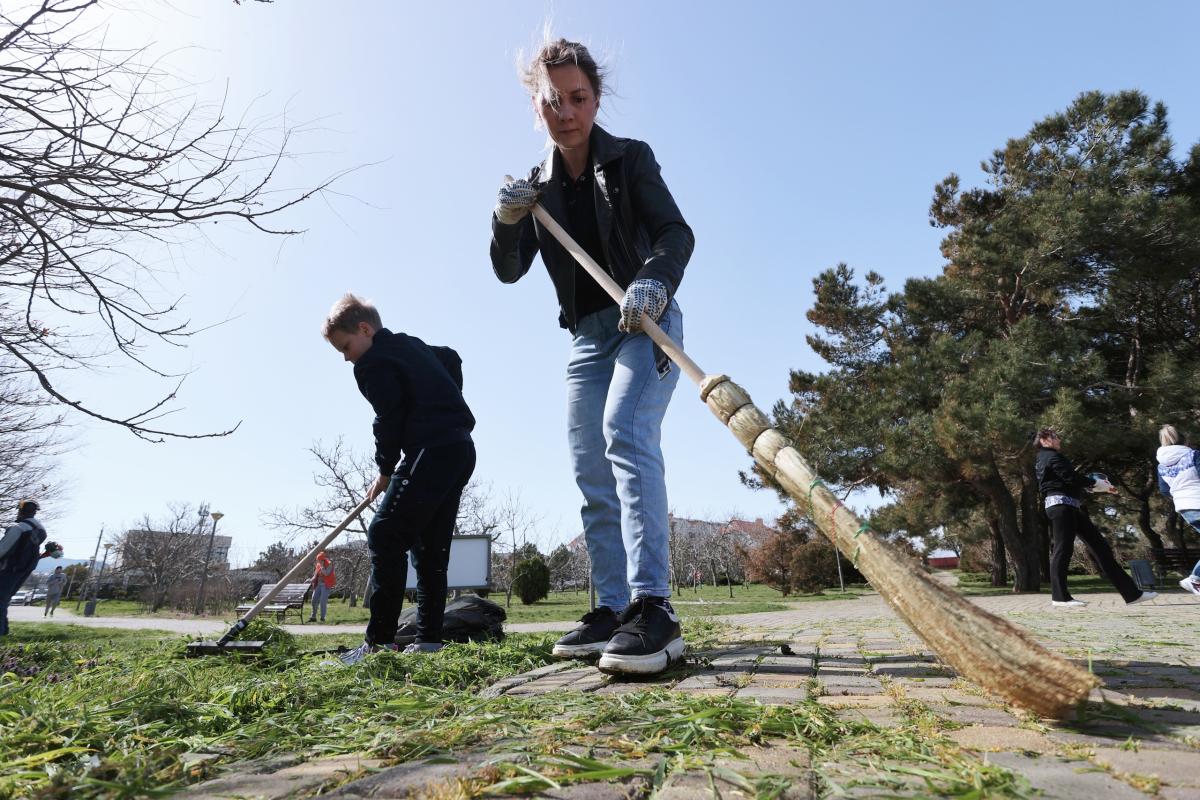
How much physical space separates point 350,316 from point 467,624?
229cm

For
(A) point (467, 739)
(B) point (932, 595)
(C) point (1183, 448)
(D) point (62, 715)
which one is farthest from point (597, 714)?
(C) point (1183, 448)

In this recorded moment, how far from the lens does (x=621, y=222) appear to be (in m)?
3.19

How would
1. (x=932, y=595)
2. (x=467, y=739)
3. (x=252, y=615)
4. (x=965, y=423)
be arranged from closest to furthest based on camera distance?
(x=467, y=739)
(x=932, y=595)
(x=252, y=615)
(x=965, y=423)

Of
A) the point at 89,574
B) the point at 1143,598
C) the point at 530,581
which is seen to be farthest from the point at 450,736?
the point at 89,574

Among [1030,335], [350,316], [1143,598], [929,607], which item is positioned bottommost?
[1143,598]

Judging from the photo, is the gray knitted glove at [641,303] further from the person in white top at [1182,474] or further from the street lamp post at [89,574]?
the street lamp post at [89,574]

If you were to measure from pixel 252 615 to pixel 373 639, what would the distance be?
1057 mm

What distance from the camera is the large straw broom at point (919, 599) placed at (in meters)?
1.40

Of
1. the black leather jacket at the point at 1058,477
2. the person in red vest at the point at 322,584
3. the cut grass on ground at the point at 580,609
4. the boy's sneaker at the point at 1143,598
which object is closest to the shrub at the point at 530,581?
the cut grass on ground at the point at 580,609

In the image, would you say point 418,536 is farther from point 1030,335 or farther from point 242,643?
point 1030,335

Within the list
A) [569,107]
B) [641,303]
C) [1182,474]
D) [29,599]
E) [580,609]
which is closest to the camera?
[641,303]

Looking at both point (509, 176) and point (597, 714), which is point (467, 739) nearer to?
point (597, 714)

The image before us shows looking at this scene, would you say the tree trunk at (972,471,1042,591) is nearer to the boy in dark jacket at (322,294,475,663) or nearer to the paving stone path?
the paving stone path

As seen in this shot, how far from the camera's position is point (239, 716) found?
1688 mm
